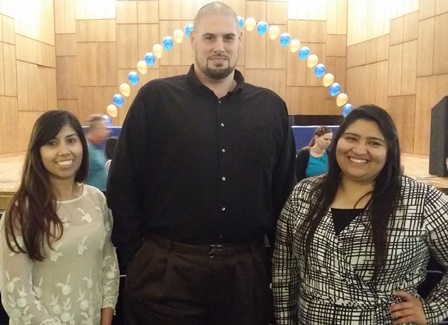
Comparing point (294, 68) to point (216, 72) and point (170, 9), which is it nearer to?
point (170, 9)

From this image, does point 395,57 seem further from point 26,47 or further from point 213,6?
point 213,6

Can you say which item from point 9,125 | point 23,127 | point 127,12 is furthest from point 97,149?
point 127,12

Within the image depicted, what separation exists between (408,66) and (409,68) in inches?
1.8

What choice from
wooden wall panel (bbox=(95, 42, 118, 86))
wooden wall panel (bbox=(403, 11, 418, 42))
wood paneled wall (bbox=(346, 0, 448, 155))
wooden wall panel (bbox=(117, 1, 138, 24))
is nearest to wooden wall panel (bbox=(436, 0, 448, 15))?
wood paneled wall (bbox=(346, 0, 448, 155))

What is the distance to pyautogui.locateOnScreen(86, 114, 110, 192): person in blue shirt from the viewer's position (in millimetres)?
3396

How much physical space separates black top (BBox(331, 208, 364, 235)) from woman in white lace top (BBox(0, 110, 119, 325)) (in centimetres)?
76

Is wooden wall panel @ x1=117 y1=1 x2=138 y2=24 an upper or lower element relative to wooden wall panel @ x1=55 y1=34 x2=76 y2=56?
upper

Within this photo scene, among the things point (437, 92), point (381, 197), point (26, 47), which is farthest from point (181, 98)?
point (26, 47)

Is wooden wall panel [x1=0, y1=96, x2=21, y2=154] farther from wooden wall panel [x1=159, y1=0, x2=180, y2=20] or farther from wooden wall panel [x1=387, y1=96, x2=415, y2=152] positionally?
wooden wall panel [x1=387, y1=96, x2=415, y2=152]

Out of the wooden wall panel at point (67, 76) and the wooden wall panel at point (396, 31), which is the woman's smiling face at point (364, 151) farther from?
the wooden wall panel at point (67, 76)

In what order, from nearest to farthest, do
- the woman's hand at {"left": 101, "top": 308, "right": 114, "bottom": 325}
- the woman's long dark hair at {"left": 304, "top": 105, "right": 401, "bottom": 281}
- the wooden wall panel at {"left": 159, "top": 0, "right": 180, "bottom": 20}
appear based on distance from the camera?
the woman's long dark hair at {"left": 304, "top": 105, "right": 401, "bottom": 281}, the woman's hand at {"left": 101, "top": 308, "right": 114, "bottom": 325}, the wooden wall panel at {"left": 159, "top": 0, "right": 180, "bottom": 20}

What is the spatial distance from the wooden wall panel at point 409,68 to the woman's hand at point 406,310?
7267 millimetres

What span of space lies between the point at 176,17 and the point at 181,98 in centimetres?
852

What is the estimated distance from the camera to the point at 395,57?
8.57 meters
